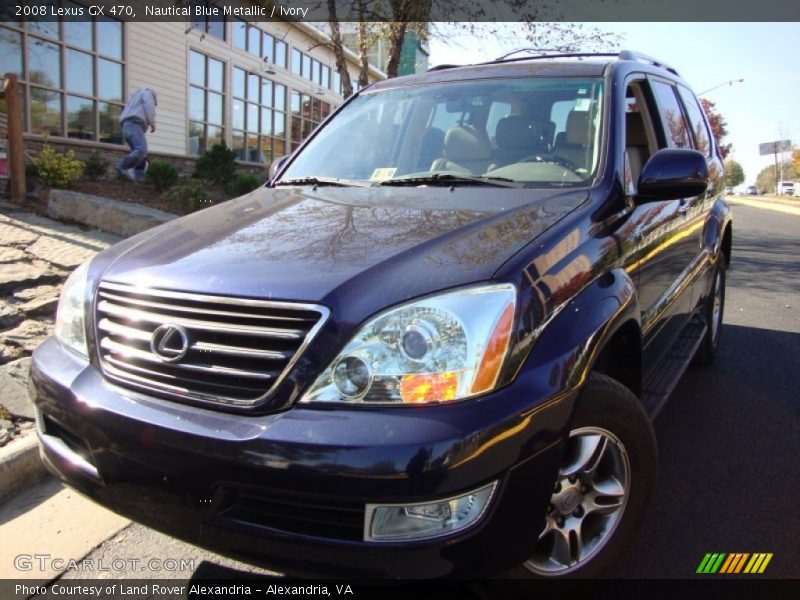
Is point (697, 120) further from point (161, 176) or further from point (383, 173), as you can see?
point (161, 176)

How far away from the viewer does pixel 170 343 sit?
1971 millimetres

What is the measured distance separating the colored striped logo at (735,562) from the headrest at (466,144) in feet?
6.32

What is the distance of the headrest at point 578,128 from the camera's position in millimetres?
2867

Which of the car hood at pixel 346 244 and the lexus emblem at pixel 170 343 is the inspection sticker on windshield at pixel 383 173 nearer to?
the car hood at pixel 346 244

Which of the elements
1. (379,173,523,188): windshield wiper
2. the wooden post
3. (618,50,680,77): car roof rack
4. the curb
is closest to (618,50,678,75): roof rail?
(618,50,680,77): car roof rack

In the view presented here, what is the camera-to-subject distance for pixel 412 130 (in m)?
3.39

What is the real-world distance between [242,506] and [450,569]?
0.59 m

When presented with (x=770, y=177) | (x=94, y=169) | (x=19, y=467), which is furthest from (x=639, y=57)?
(x=770, y=177)

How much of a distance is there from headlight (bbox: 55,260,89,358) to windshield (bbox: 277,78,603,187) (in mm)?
1201

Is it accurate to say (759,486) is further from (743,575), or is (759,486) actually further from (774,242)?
(774,242)

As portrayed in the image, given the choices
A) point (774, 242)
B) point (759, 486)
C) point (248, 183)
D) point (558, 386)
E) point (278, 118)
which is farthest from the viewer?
point (278, 118)

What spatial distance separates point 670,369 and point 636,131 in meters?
1.26

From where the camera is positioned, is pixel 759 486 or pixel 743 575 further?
pixel 759 486

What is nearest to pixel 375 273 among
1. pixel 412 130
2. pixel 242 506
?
pixel 242 506
